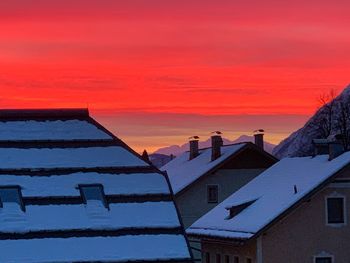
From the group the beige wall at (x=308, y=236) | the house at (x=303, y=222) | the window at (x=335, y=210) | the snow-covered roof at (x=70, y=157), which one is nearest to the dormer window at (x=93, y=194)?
the snow-covered roof at (x=70, y=157)

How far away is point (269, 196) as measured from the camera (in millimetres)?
51250

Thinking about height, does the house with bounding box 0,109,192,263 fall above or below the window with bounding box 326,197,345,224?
above

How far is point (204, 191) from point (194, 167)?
3710mm

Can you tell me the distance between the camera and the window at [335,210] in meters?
48.7

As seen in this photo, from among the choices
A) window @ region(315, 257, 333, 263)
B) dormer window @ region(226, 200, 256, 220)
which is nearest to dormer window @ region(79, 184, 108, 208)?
window @ region(315, 257, 333, 263)

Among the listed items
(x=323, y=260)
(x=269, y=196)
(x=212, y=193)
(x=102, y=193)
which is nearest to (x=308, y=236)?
(x=323, y=260)

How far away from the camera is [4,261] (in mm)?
38562

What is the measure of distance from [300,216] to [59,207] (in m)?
12.2

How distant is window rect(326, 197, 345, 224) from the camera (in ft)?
160

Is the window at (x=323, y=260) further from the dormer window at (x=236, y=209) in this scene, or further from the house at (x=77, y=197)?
the house at (x=77, y=197)

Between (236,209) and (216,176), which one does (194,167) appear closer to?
(216,176)

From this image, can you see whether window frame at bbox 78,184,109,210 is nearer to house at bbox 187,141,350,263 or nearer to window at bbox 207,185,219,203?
house at bbox 187,141,350,263

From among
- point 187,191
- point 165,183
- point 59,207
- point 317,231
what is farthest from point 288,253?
point 187,191

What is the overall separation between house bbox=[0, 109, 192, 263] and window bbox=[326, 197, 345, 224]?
967 centimetres
